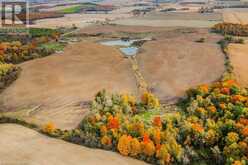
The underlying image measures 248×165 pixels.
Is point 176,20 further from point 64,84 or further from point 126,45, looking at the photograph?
point 64,84

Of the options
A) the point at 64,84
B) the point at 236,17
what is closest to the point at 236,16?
the point at 236,17

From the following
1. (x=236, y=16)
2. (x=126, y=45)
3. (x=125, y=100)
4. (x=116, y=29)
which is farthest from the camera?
(x=236, y=16)

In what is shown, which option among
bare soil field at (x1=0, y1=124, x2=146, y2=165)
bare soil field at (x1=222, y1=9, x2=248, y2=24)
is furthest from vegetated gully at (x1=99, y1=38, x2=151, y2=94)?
bare soil field at (x1=222, y1=9, x2=248, y2=24)

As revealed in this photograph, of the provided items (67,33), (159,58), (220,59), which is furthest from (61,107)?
(67,33)

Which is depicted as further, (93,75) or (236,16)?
(236,16)

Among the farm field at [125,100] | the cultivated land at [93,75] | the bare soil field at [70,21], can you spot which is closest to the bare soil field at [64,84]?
the cultivated land at [93,75]

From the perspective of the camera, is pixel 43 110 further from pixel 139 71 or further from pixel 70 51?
pixel 70 51
